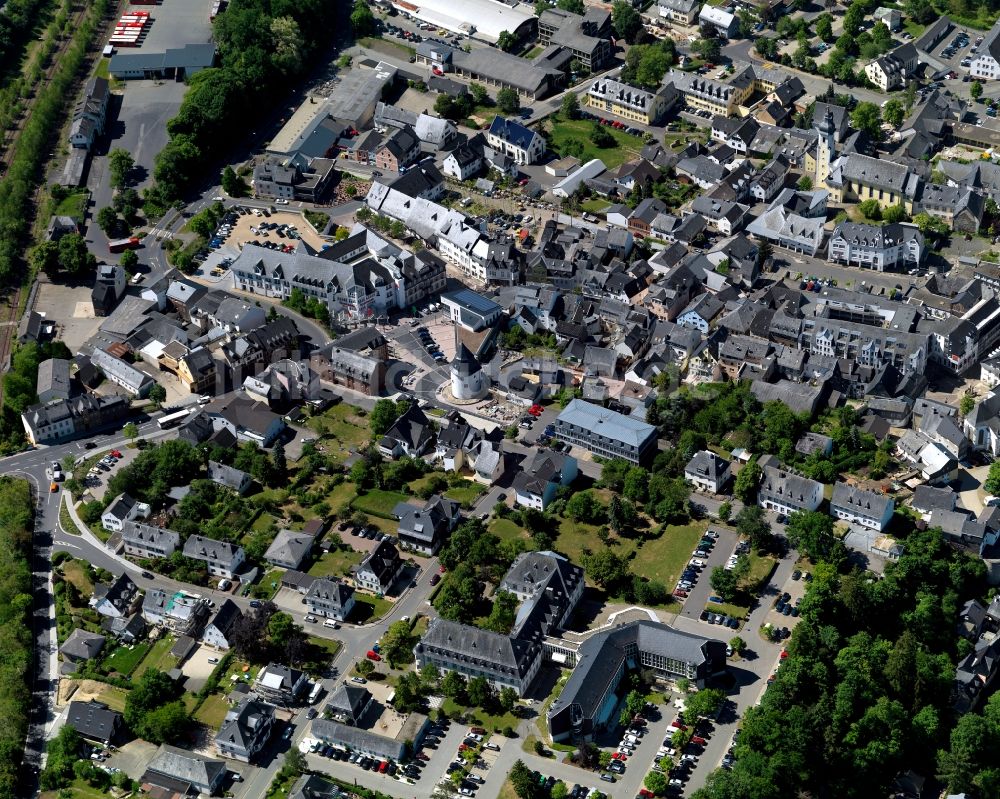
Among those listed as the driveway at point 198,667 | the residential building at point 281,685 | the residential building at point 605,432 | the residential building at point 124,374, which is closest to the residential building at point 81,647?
the driveway at point 198,667

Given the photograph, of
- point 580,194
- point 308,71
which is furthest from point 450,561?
point 308,71

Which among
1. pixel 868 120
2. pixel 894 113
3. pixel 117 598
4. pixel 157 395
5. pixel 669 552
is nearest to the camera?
pixel 117 598

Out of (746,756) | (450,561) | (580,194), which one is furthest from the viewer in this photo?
(580,194)

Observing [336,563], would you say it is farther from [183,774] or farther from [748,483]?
[748,483]

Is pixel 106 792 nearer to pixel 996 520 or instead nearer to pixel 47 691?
pixel 47 691

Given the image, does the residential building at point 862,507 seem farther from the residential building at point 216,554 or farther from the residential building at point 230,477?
the residential building at point 230,477

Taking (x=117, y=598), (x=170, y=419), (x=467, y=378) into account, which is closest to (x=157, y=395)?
(x=170, y=419)

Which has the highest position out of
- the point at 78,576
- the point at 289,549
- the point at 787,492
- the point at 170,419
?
the point at 787,492
